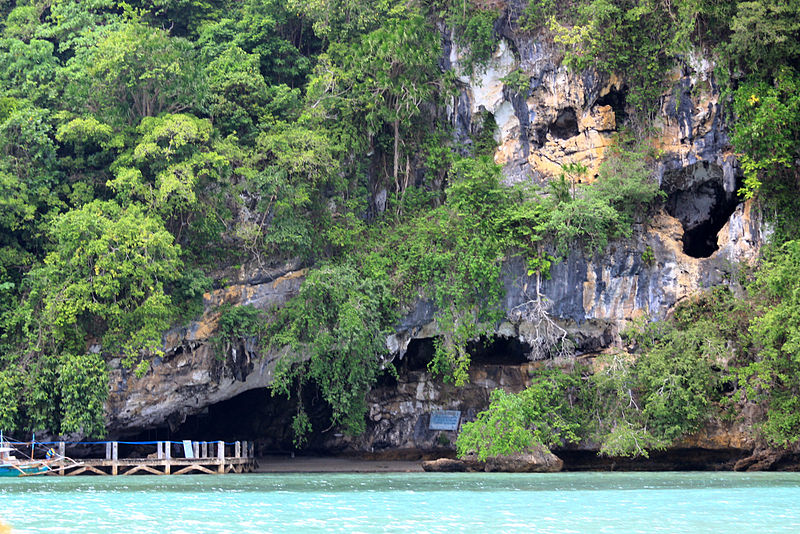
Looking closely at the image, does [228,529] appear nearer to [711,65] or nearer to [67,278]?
[67,278]

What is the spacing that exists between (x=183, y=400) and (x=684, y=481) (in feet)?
38.1

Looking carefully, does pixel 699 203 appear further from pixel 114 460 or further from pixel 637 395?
pixel 114 460

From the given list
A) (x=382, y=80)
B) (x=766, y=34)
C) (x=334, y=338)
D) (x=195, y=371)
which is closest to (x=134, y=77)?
(x=382, y=80)

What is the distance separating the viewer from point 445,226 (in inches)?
Result: 870

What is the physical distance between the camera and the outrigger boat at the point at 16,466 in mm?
19406

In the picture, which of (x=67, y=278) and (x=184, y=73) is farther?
(x=184, y=73)

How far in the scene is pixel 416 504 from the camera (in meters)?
12.9

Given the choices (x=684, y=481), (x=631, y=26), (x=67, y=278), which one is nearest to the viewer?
(x=684, y=481)

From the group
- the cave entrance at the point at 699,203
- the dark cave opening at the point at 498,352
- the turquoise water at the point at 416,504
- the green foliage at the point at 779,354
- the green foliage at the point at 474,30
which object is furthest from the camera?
the green foliage at the point at 474,30

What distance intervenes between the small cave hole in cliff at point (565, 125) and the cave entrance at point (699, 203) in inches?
110

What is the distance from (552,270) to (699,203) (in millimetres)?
4593

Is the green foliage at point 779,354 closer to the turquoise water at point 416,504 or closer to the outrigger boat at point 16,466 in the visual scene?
the turquoise water at point 416,504

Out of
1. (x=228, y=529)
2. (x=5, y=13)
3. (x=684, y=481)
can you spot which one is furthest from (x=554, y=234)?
(x=5, y=13)

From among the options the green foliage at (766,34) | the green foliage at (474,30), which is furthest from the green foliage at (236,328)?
the green foliage at (766,34)
